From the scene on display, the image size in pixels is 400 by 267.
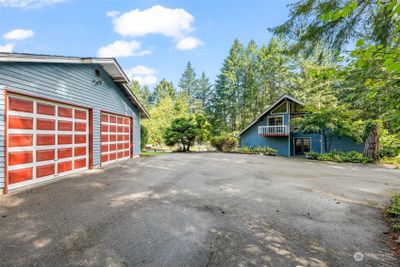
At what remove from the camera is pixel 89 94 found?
7840mm

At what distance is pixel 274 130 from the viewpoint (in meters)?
18.4

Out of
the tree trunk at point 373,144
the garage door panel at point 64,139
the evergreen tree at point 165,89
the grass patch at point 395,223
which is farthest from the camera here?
the evergreen tree at point 165,89

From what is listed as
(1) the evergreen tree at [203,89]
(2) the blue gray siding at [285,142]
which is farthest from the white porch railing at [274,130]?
(1) the evergreen tree at [203,89]

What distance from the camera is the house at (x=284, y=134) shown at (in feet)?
57.7

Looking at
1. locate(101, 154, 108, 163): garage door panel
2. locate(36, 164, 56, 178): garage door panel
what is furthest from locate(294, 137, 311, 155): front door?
locate(36, 164, 56, 178): garage door panel

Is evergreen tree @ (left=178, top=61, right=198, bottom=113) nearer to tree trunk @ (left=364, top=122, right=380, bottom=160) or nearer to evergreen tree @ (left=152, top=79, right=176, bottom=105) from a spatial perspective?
evergreen tree @ (left=152, top=79, right=176, bottom=105)

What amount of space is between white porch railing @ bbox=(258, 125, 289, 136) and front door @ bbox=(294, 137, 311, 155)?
1.98 m

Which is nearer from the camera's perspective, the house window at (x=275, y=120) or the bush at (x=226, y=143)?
the house window at (x=275, y=120)

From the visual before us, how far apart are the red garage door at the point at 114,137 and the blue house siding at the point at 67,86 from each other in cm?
40

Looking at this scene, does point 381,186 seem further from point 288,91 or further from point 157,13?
point 288,91

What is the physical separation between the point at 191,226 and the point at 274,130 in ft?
55.5

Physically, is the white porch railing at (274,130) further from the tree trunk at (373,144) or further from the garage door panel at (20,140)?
the garage door panel at (20,140)

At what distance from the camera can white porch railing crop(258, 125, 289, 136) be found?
17703 mm

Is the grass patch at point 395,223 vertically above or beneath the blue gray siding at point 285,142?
beneath
